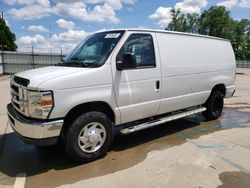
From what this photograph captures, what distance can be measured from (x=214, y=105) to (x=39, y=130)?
4.91 meters

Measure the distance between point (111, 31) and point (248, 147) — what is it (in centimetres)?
351

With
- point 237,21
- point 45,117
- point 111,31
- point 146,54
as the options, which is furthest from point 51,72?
point 237,21

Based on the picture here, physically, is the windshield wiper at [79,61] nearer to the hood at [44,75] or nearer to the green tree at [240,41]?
the hood at [44,75]

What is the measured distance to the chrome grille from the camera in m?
3.94

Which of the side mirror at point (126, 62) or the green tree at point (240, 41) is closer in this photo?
the side mirror at point (126, 62)

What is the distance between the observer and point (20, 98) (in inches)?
160

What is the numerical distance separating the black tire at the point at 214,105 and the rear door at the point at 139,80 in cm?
223

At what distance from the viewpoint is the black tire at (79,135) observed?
412 centimetres

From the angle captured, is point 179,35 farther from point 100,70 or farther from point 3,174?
point 3,174

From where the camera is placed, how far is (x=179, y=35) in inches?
226

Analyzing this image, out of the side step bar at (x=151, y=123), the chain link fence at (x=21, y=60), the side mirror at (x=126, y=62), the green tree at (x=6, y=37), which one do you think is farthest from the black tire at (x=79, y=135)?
the green tree at (x=6, y=37)

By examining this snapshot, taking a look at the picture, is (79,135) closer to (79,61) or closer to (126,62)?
(79,61)

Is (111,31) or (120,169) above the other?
(111,31)

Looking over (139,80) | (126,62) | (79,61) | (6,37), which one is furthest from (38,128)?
(6,37)
